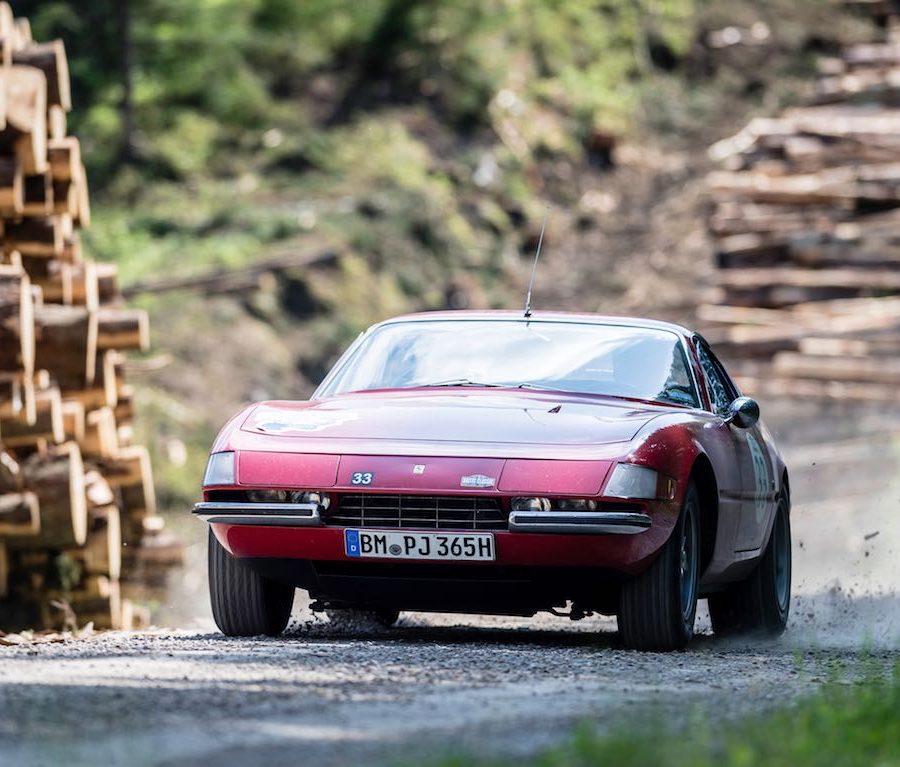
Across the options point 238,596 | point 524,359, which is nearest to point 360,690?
point 238,596

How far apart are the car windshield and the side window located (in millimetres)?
256

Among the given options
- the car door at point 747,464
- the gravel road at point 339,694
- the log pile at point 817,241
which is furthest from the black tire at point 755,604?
the log pile at point 817,241

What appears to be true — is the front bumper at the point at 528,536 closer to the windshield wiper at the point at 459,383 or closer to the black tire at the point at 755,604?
the windshield wiper at the point at 459,383

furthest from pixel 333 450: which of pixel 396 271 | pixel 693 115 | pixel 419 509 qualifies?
pixel 693 115

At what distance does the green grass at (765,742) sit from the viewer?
4184mm

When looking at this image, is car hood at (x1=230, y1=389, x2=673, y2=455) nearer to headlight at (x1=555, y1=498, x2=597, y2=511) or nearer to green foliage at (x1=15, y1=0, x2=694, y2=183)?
headlight at (x1=555, y1=498, x2=597, y2=511)

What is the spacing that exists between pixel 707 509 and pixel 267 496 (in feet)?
6.36

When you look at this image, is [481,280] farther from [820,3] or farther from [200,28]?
[820,3]

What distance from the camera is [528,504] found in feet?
22.9

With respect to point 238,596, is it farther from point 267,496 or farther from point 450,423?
point 450,423

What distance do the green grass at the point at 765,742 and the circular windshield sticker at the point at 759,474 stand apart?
339 centimetres

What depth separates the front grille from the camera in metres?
7.02

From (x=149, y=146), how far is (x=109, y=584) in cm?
1237

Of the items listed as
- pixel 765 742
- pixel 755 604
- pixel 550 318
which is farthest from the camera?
pixel 755 604
